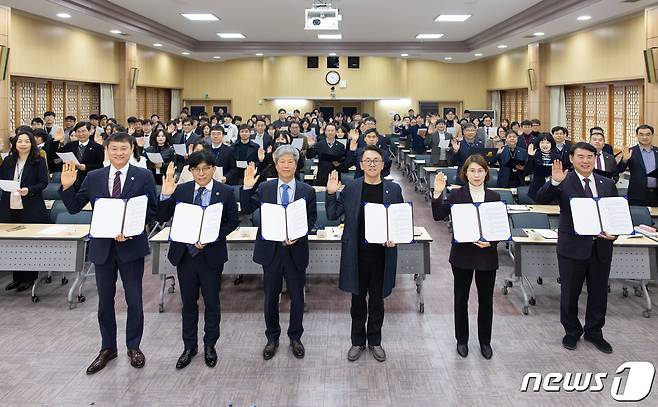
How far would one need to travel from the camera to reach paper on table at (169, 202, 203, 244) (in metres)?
→ 4.35

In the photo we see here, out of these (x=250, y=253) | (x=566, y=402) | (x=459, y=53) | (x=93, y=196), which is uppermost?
(x=459, y=53)

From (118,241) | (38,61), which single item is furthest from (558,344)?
(38,61)

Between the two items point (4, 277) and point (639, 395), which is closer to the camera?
point (639, 395)

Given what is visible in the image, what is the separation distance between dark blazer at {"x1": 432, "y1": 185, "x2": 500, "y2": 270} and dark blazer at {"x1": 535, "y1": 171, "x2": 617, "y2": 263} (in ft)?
2.41

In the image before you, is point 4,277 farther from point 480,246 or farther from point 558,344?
point 558,344

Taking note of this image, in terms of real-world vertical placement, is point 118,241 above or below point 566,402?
above

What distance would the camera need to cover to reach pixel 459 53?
20172mm

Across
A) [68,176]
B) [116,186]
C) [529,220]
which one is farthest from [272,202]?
[529,220]

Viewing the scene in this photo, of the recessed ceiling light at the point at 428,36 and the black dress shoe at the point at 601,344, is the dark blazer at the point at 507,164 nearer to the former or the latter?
the black dress shoe at the point at 601,344

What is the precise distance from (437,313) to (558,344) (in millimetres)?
1287

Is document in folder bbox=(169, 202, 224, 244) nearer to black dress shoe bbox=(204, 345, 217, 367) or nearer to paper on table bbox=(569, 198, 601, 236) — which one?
black dress shoe bbox=(204, 345, 217, 367)

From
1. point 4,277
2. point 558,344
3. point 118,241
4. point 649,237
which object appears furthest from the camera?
point 4,277

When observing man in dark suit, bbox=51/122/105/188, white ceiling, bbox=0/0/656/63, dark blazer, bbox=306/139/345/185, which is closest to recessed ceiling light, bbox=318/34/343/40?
white ceiling, bbox=0/0/656/63

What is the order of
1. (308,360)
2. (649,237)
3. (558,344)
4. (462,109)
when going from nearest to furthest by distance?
1. (308,360)
2. (558,344)
3. (649,237)
4. (462,109)
